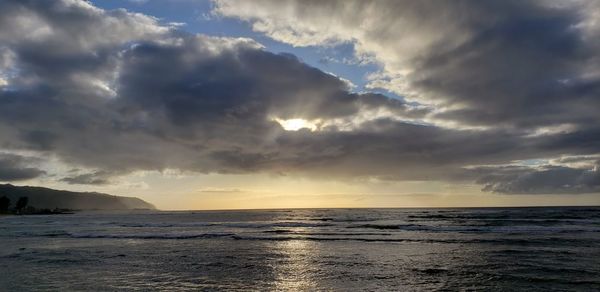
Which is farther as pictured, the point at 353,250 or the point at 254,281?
the point at 353,250

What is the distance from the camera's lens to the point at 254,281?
18.4m

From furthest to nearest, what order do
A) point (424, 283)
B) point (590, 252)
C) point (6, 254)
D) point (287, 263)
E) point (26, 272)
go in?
point (6, 254) → point (590, 252) → point (287, 263) → point (26, 272) → point (424, 283)

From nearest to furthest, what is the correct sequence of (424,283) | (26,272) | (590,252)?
(424,283), (26,272), (590,252)

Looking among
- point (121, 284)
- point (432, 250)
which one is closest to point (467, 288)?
point (432, 250)

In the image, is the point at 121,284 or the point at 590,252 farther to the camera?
A: the point at 590,252

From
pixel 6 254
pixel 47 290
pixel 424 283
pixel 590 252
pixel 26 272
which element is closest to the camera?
pixel 47 290

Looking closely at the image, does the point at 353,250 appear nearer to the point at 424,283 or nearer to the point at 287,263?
the point at 287,263

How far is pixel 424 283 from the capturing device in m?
17.5

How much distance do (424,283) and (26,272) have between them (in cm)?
2145

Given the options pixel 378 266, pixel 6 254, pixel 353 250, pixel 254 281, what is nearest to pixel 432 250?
pixel 353 250

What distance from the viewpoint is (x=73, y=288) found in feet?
55.1

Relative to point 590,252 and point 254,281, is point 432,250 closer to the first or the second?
point 590,252

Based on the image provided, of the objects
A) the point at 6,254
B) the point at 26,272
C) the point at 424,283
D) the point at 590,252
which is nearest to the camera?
the point at 424,283

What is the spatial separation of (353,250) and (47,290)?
2049cm
